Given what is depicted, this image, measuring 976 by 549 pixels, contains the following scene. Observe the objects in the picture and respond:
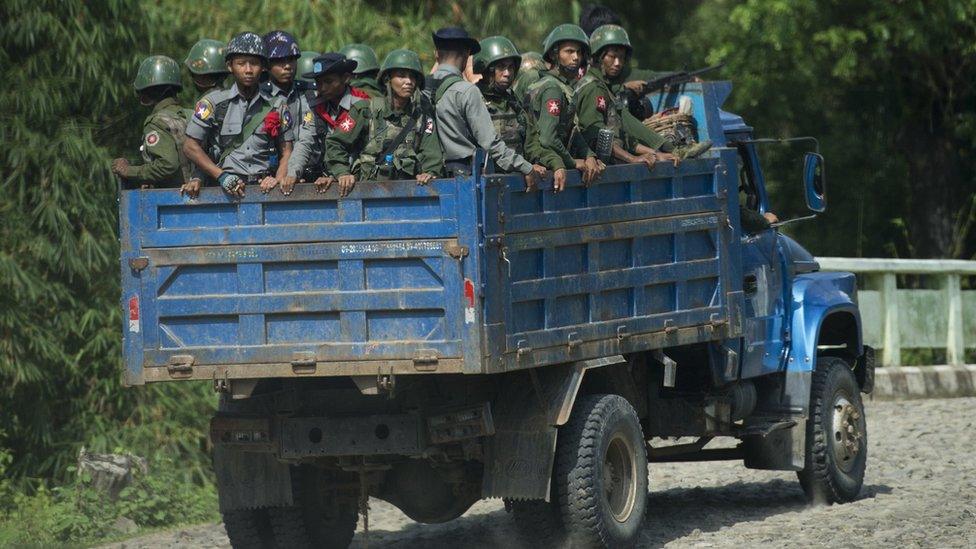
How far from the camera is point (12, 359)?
1409 centimetres

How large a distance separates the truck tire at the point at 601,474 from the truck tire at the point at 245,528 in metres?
1.72

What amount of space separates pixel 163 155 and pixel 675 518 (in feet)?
13.1

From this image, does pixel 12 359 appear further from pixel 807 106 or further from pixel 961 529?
pixel 807 106

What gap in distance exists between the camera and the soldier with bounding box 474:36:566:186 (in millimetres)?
9328

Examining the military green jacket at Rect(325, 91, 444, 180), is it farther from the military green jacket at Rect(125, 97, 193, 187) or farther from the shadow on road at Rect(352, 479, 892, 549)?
the shadow on road at Rect(352, 479, 892, 549)

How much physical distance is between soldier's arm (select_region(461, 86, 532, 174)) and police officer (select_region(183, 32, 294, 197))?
1.01m

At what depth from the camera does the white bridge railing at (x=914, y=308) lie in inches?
687

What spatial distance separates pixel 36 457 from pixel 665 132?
6543 millimetres

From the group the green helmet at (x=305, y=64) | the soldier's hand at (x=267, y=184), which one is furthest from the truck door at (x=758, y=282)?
the soldier's hand at (x=267, y=184)

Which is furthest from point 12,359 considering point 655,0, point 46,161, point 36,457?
point 655,0

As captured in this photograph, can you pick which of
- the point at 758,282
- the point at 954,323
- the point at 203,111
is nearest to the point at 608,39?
the point at 758,282

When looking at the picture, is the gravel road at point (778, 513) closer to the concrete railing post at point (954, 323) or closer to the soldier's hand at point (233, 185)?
the soldier's hand at point (233, 185)

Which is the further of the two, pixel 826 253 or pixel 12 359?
pixel 826 253

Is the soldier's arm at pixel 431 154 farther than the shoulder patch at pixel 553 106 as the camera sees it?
No
